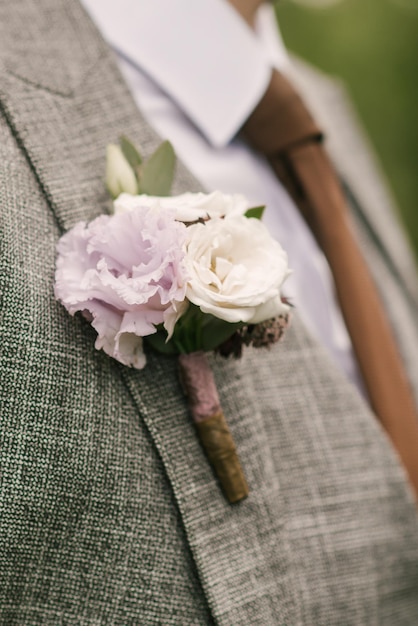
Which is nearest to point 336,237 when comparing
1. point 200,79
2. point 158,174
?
point 200,79

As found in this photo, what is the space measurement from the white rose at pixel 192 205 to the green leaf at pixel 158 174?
3 centimetres

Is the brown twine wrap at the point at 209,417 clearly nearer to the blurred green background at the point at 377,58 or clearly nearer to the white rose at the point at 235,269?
the white rose at the point at 235,269

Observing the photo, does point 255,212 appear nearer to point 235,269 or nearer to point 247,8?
point 235,269

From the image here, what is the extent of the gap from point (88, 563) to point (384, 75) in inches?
103

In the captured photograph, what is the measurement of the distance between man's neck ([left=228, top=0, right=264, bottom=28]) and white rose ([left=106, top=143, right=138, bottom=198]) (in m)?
0.45

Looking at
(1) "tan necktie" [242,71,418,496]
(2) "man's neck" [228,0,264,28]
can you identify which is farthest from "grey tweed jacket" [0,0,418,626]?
(2) "man's neck" [228,0,264,28]

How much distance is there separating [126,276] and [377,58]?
2.58 meters

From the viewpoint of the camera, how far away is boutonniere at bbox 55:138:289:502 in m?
0.52

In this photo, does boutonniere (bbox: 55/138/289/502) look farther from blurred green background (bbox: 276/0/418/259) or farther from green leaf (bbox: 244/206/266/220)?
blurred green background (bbox: 276/0/418/259)

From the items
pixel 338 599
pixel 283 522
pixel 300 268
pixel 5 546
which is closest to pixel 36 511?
pixel 5 546

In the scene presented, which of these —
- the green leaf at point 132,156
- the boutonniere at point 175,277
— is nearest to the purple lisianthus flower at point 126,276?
the boutonniere at point 175,277

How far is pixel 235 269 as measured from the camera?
0.54m

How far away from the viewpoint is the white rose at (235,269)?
52 centimetres

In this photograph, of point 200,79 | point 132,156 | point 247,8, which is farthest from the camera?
point 247,8
